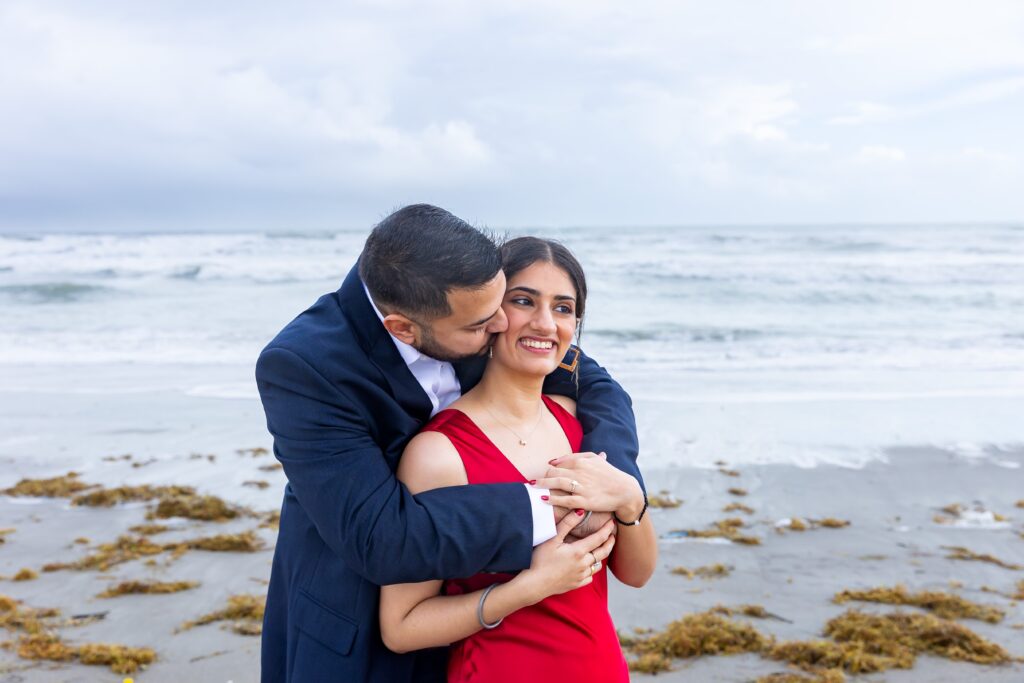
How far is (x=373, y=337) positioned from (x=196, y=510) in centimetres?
509

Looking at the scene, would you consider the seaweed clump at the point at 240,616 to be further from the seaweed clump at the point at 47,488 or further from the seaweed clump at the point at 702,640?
the seaweed clump at the point at 47,488

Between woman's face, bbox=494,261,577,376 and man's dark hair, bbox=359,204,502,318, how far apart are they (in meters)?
0.30

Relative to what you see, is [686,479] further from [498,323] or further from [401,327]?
[401,327]

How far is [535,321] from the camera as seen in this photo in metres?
2.38

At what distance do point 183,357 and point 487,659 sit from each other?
14.5 metres

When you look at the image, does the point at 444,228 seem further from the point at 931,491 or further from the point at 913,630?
the point at 931,491

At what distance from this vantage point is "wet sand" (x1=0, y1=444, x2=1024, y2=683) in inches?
173

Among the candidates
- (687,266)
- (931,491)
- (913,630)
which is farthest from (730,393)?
(687,266)

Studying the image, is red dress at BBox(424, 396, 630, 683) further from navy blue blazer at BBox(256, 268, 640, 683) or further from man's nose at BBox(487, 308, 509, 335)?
man's nose at BBox(487, 308, 509, 335)

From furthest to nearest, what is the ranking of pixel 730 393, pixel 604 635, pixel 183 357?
pixel 183 357 < pixel 730 393 < pixel 604 635

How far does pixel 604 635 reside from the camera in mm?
2312

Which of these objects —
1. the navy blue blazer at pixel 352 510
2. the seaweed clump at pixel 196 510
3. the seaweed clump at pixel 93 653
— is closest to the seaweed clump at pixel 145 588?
the seaweed clump at pixel 93 653

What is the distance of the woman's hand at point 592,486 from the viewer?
2.17 m

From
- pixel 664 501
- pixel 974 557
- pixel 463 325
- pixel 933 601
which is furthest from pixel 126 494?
pixel 974 557
